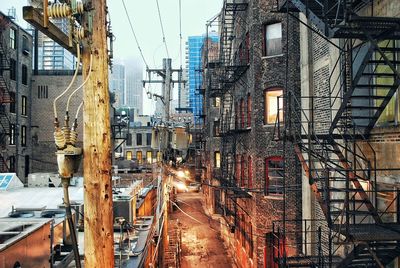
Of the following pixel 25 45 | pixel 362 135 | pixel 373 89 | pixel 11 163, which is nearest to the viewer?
pixel 362 135

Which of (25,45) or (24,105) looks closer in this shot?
(25,45)

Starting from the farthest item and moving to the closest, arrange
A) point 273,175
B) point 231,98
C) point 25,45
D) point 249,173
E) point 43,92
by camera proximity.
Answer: point 43,92 → point 25,45 → point 231,98 → point 249,173 → point 273,175

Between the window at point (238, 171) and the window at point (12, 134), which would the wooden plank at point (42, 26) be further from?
the window at point (12, 134)

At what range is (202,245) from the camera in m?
25.2

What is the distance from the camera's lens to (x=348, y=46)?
9.48 metres

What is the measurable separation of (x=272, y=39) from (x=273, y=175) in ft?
21.8

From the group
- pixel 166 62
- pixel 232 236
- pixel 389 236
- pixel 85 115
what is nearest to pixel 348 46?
pixel 389 236

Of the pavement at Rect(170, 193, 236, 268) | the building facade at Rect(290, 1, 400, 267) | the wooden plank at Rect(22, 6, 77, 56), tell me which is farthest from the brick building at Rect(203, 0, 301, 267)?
the wooden plank at Rect(22, 6, 77, 56)

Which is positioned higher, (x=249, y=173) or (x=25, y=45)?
(x=25, y=45)

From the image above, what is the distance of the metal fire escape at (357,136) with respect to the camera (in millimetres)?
6668

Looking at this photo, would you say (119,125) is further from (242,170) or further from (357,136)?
(357,136)

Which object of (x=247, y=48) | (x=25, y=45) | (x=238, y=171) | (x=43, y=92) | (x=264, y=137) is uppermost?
(x=25, y=45)

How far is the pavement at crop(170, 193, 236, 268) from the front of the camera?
2170 cm

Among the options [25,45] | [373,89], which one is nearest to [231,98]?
[373,89]
